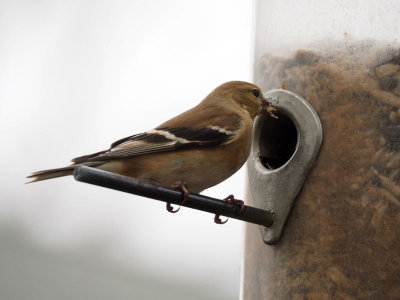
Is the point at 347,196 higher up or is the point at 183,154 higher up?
the point at 183,154

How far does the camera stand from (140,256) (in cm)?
756

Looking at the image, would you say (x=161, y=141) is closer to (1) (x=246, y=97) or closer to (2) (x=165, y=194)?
(2) (x=165, y=194)

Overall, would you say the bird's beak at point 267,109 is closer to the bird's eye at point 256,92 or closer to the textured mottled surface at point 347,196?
the bird's eye at point 256,92

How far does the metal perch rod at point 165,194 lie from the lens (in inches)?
113

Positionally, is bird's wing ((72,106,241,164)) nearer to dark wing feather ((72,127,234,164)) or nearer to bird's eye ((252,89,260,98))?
dark wing feather ((72,127,234,164))

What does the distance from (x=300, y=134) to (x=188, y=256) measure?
4.30 meters

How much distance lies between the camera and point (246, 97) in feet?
14.8

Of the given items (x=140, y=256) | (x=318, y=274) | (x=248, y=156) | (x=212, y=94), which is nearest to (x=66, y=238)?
(x=140, y=256)

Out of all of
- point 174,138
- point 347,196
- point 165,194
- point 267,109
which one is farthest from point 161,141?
point 347,196

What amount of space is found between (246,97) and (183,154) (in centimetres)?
93

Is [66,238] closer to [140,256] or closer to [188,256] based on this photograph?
[140,256]

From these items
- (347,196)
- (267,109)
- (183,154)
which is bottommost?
(347,196)

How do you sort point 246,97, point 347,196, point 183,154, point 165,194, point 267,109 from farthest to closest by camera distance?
point 246,97 < point 267,109 < point 183,154 < point 347,196 < point 165,194

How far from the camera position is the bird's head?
4.26 metres
